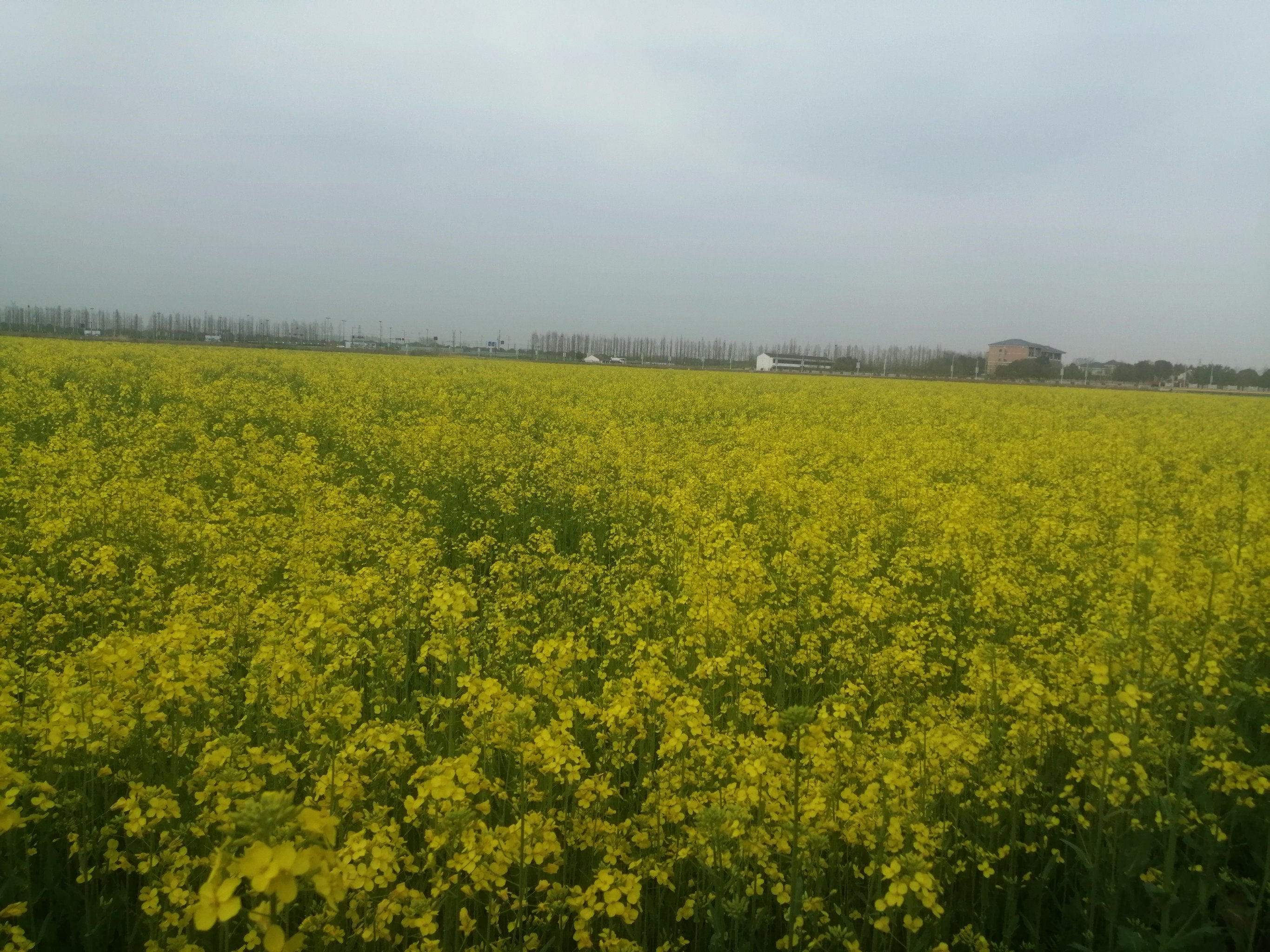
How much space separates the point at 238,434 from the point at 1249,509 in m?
14.1

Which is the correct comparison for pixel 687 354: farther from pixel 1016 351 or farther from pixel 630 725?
pixel 630 725

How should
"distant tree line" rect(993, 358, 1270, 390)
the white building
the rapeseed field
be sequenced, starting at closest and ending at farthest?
1. the rapeseed field
2. "distant tree line" rect(993, 358, 1270, 390)
3. the white building

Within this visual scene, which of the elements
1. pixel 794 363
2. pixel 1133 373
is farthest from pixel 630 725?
pixel 794 363

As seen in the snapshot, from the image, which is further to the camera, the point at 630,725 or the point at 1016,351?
the point at 1016,351

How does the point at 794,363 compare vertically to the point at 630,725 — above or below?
above

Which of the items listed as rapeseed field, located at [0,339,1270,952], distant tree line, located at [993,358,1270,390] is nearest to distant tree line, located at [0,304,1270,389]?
distant tree line, located at [993,358,1270,390]

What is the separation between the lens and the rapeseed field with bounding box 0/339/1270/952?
8.69 ft

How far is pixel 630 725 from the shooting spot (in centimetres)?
334

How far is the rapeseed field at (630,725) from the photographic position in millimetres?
2648

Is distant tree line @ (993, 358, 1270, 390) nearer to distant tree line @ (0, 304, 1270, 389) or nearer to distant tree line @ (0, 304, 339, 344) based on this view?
distant tree line @ (0, 304, 1270, 389)

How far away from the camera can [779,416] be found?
1916 centimetres

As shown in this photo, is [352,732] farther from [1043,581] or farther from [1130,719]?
[1043,581]

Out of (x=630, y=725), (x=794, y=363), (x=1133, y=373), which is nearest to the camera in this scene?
(x=630, y=725)

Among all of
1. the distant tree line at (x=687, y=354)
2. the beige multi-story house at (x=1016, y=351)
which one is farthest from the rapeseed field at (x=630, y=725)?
the beige multi-story house at (x=1016, y=351)
